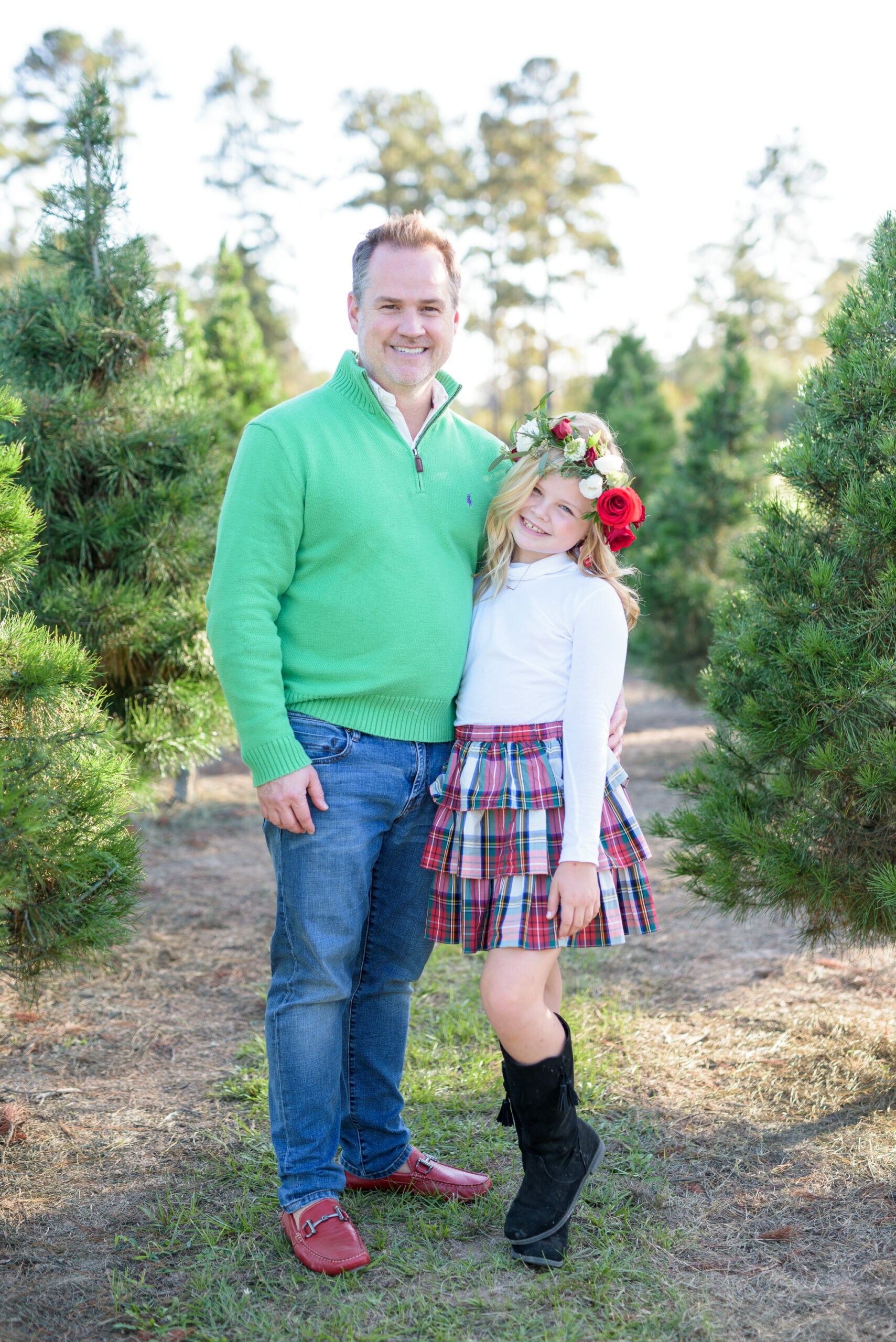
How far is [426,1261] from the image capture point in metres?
2.30

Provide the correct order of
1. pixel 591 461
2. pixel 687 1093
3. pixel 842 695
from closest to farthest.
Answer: pixel 591 461 → pixel 842 695 → pixel 687 1093

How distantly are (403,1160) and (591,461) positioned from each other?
5.88ft

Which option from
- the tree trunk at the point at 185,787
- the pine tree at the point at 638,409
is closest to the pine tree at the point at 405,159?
the pine tree at the point at 638,409

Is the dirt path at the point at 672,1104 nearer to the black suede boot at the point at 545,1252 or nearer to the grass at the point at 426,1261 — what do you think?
the grass at the point at 426,1261

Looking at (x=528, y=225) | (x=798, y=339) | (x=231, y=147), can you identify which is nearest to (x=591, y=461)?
(x=528, y=225)

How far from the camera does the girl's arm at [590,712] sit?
87.1 inches

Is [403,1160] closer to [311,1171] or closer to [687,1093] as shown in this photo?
[311,1171]

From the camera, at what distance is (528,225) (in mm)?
23828

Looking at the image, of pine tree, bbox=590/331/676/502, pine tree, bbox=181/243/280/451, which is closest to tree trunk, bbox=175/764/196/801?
pine tree, bbox=181/243/280/451

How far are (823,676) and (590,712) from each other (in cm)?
78

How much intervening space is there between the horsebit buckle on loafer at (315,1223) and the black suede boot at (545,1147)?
38cm

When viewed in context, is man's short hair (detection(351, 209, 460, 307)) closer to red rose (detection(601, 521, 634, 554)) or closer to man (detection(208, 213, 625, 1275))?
man (detection(208, 213, 625, 1275))

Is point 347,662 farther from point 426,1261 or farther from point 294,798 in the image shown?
point 426,1261

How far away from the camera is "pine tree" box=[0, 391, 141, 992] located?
235 cm
